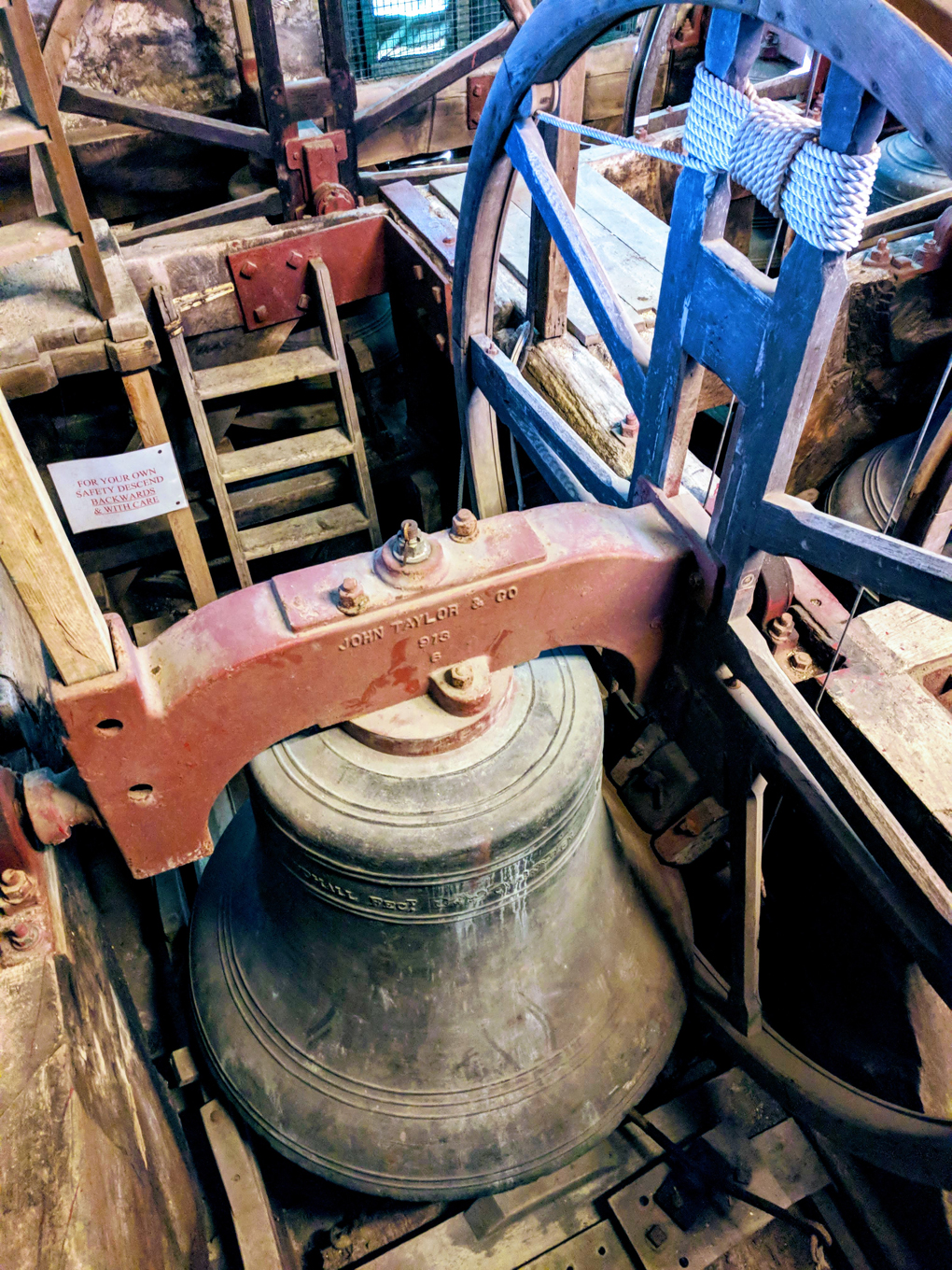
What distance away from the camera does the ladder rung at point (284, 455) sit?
354cm

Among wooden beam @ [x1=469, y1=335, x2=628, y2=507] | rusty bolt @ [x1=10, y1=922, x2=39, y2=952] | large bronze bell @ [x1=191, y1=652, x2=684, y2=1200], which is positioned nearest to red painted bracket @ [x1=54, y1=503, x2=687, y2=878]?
large bronze bell @ [x1=191, y1=652, x2=684, y2=1200]

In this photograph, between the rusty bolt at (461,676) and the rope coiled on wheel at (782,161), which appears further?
the rusty bolt at (461,676)

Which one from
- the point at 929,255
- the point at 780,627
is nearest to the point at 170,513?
the point at 780,627

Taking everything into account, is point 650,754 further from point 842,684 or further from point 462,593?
point 462,593

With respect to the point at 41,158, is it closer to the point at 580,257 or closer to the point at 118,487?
the point at 118,487

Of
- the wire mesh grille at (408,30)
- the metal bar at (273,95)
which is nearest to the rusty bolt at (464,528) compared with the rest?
the metal bar at (273,95)

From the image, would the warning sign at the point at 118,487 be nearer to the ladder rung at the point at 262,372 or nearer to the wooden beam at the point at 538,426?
the ladder rung at the point at 262,372

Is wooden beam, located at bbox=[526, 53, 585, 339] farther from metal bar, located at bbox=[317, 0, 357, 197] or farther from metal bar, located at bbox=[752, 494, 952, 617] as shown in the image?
metal bar, located at bbox=[317, 0, 357, 197]

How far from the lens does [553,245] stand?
8.82ft

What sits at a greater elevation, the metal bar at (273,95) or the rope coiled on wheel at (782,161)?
the rope coiled on wheel at (782,161)

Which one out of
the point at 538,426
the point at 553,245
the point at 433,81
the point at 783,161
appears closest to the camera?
the point at 783,161

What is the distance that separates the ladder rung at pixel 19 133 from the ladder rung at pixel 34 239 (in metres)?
0.26

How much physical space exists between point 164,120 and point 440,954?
13.1ft

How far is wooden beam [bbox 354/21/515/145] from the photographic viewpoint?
4363mm
